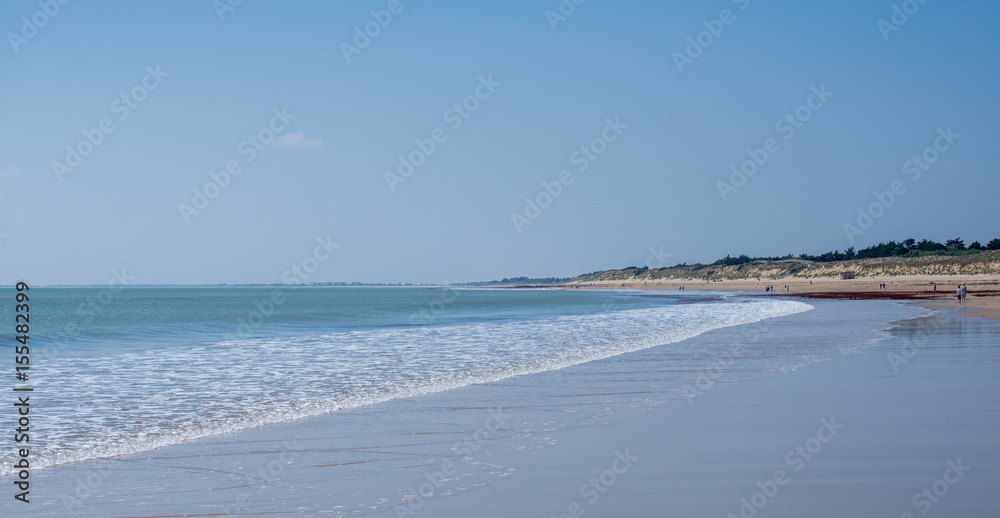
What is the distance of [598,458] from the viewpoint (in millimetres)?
6410

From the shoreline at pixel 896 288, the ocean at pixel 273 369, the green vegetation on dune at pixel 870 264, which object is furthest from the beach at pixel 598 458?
the green vegetation on dune at pixel 870 264

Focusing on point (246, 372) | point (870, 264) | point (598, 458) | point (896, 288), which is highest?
point (870, 264)

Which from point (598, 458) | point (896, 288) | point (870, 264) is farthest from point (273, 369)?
point (870, 264)

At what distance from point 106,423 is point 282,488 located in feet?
13.7

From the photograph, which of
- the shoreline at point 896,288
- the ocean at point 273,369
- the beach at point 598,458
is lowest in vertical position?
the beach at point 598,458

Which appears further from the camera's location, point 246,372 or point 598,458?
point 246,372

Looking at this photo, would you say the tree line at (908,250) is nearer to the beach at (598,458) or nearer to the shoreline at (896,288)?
the shoreline at (896,288)

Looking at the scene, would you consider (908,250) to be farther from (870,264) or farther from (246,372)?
(246,372)

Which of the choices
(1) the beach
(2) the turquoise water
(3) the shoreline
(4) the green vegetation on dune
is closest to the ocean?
(2) the turquoise water

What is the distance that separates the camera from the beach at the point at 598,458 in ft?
16.7

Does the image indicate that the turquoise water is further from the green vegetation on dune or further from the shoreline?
the green vegetation on dune

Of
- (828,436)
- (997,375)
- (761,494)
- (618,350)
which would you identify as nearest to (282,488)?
(761,494)

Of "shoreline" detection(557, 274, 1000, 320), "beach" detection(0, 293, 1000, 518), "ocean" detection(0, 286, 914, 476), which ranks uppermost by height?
"shoreline" detection(557, 274, 1000, 320)

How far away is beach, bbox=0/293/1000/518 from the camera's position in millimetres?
5086
